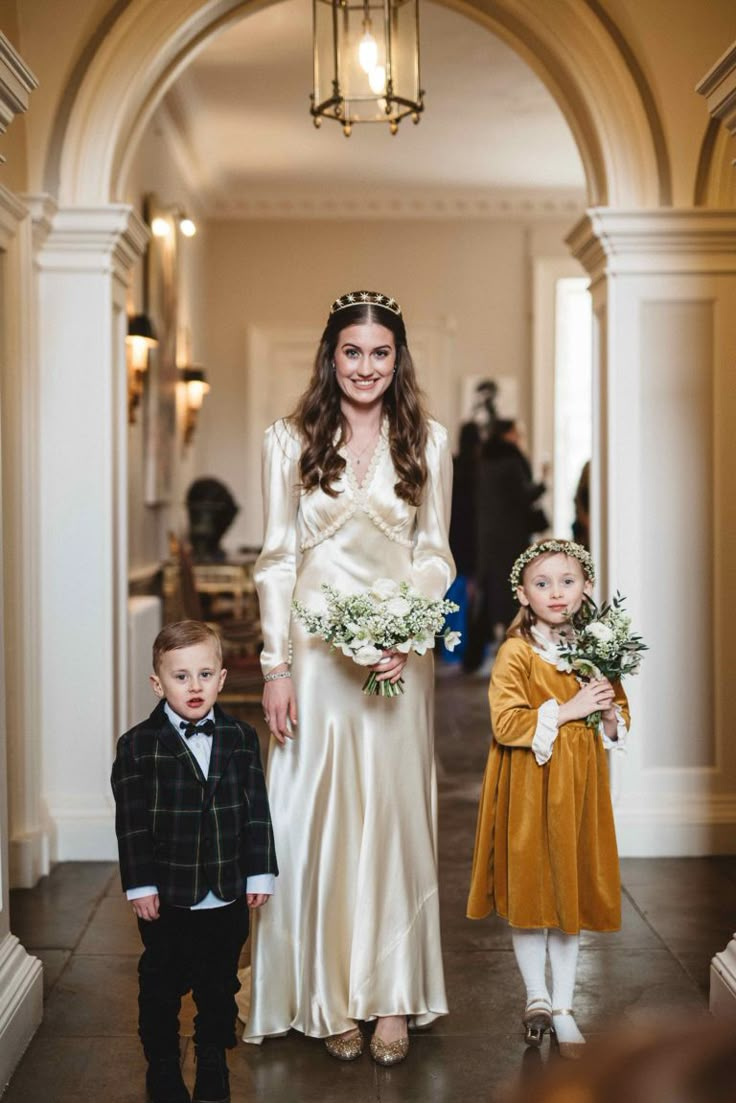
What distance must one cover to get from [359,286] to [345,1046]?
938 centimetres

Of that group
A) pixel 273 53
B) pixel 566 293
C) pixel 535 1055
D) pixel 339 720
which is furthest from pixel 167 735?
pixel 566 293

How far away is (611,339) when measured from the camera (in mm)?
4961

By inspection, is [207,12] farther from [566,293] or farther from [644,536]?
[566,293]

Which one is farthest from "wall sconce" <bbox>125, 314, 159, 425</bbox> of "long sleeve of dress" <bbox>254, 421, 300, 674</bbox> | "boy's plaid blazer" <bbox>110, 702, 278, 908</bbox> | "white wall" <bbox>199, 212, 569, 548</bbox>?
"white wall" <bbox>199, 212, 569, 548</bbox>

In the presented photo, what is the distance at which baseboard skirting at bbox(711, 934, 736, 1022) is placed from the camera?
319cm

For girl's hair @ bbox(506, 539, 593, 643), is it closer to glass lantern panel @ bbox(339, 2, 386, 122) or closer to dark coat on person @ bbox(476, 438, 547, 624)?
glass lantern panel @ bbox(339, 2, 386, 122)

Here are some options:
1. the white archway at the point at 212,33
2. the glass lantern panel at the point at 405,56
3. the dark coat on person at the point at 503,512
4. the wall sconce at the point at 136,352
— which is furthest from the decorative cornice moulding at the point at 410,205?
the white archway at the point at 212,33

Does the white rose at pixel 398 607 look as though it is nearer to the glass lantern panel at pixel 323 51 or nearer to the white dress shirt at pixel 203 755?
the white dress shirt at pixel 203 755

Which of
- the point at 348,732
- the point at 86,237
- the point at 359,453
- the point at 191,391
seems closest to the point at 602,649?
the point at 348,732

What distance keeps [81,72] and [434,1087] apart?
12.6 feet

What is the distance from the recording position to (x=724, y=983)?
3262 mm

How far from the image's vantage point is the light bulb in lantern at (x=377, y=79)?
517cm

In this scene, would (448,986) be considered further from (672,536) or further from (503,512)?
(503,512)

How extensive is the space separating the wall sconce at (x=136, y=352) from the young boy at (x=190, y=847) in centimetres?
416
